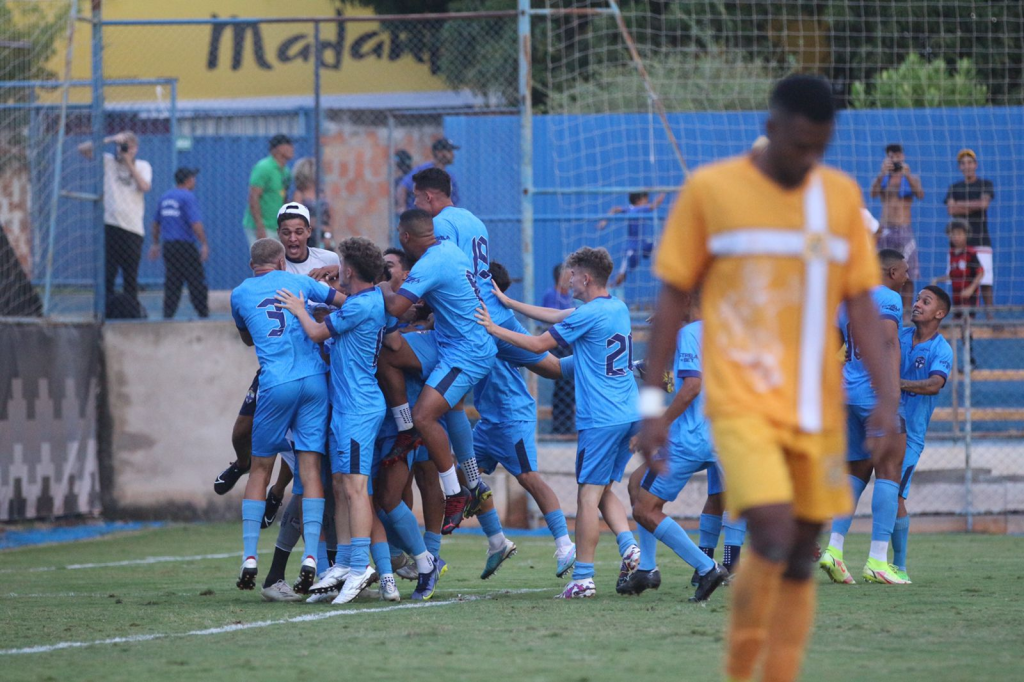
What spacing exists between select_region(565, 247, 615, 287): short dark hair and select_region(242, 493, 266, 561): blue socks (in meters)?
2.49

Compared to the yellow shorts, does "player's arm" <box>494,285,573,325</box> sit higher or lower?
higher

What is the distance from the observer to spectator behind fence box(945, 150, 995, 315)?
14922mm

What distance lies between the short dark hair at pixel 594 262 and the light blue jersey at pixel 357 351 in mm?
1227

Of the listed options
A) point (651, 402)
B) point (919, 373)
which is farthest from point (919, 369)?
→ point (651, 402)

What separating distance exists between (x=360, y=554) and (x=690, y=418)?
2.19 m

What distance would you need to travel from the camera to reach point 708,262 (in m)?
4.39

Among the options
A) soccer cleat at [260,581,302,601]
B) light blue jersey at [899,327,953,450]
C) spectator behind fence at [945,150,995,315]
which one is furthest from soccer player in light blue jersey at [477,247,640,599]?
spectator behind fence at [945,150,995,315]

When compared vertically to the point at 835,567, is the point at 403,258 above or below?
above

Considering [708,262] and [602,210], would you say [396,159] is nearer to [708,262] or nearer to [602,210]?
[602,210]

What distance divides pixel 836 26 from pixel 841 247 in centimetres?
1463

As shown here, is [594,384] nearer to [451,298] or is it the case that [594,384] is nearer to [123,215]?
[451,298]

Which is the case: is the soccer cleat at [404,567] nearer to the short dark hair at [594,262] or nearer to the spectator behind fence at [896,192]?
the short dark hair at [594,262]

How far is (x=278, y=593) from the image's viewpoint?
824 centimetres

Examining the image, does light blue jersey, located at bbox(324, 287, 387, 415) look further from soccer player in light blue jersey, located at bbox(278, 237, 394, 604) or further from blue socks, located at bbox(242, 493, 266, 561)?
blue socks, located at bbox(242, 493, 266, 561)
